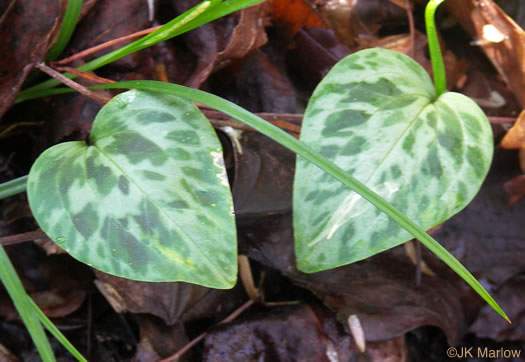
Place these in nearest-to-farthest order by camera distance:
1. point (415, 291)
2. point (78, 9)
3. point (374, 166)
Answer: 1. point (374, 166)
2. point (78, 9)
3. point (415, 291)

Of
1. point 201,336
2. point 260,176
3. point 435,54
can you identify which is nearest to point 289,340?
point 201,336

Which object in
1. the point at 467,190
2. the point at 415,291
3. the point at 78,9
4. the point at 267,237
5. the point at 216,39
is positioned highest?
the point at 78,9

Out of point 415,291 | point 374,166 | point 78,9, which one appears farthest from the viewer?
point 415,291

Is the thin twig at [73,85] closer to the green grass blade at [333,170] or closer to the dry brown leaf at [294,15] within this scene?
the green grass blade at [333,170]

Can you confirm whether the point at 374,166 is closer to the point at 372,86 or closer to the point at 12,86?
the point at 372,86

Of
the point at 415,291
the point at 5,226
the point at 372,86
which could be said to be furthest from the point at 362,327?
the point at 5,226

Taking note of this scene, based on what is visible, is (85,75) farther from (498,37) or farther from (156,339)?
(498,37)

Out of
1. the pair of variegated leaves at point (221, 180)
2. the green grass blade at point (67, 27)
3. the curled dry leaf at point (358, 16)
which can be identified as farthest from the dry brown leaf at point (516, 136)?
the green grass blade at point (67, 27)
